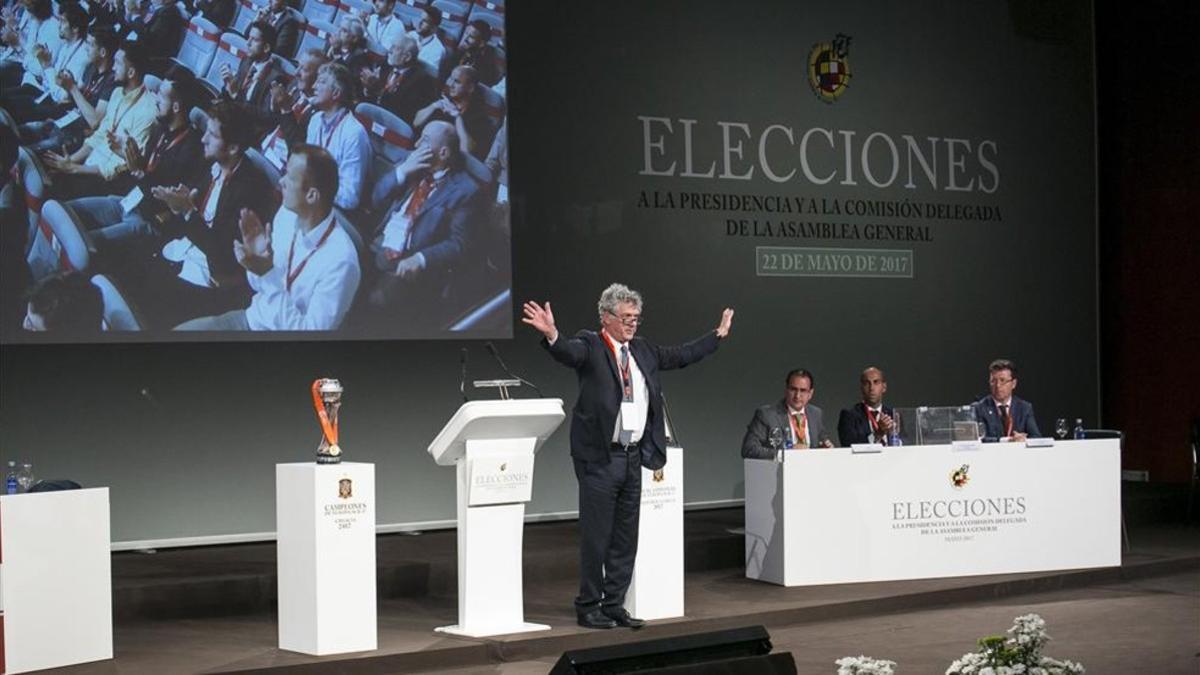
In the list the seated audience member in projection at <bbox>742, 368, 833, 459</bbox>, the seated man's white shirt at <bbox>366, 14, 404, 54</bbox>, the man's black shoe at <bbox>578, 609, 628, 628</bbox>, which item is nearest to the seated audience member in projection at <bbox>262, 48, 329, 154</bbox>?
the seated man's white shirt at <bbox>366, 14, 404, 54</bbox>

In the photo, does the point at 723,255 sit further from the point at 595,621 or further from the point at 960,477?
the point at 595,621

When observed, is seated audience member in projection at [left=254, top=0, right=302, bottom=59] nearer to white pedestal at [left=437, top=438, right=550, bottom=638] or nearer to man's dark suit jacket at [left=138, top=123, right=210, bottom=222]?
man's dark suit jacket at [left=138, top=123, right=210, bottom=222]

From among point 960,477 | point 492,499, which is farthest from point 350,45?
point 960,477

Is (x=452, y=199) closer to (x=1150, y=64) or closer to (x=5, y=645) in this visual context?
(x=5, y=645)

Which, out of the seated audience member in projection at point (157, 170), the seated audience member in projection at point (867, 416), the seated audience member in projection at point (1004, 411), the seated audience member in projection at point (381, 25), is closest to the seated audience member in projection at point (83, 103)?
the seated audience member in projection at point (157, 170)

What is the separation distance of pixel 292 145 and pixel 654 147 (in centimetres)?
260

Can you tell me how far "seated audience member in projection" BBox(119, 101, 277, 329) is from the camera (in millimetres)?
8312

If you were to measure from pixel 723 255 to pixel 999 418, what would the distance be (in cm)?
255

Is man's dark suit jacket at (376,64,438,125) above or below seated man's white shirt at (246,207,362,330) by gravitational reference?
above

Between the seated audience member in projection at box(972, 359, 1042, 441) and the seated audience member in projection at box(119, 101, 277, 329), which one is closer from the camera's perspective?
the seated audience member in projection at box(119, 101, 277, 329)

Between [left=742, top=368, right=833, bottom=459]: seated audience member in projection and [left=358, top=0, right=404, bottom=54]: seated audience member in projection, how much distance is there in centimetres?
287

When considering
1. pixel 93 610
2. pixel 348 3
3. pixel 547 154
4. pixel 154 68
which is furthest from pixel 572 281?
pixel 93 610

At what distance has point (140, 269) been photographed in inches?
324

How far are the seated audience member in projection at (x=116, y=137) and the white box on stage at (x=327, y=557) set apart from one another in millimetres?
2472
